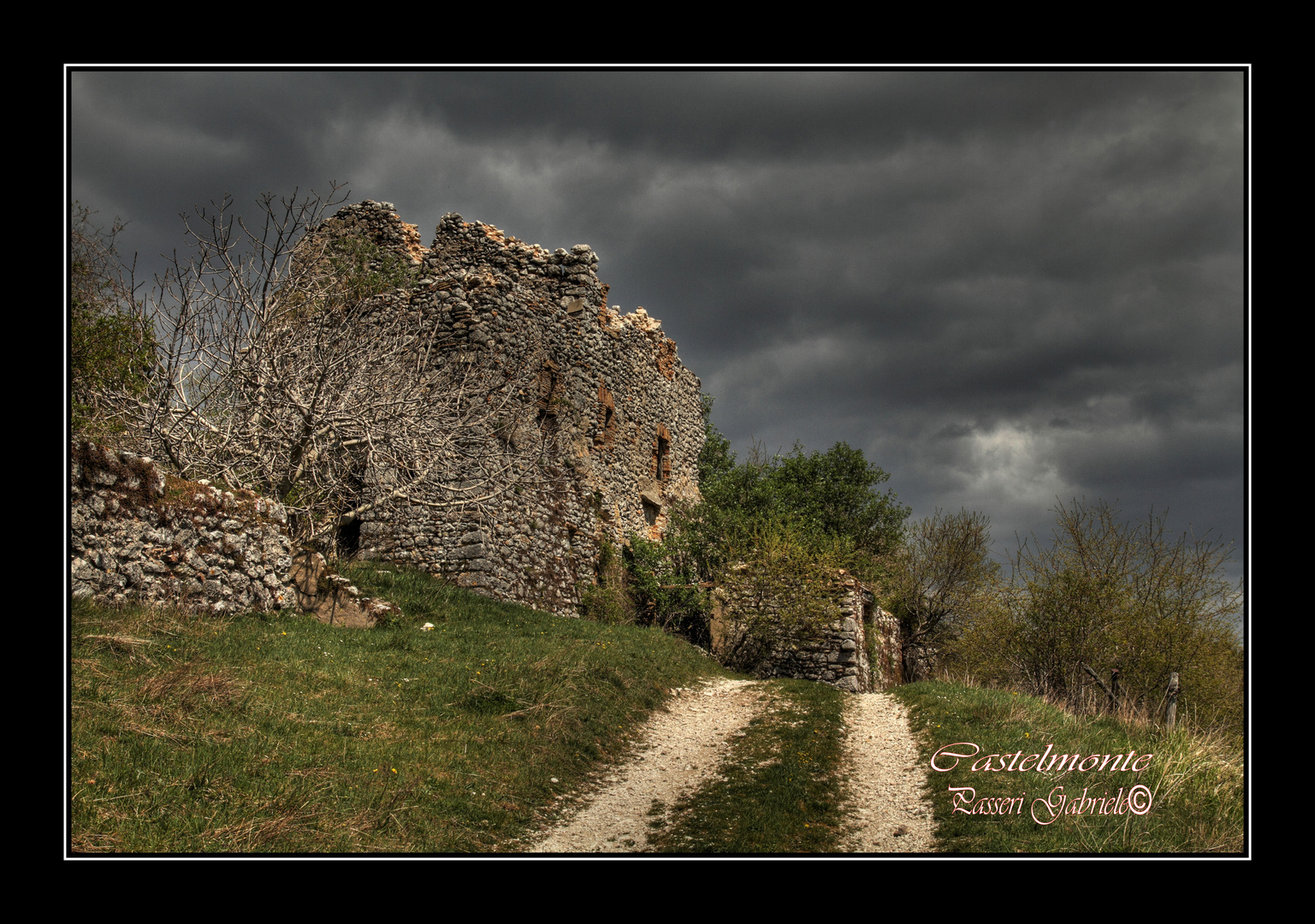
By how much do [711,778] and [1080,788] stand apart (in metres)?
3.74

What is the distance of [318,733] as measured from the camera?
6.49 metres

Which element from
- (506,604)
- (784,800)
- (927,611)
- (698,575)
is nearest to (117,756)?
(784,800)

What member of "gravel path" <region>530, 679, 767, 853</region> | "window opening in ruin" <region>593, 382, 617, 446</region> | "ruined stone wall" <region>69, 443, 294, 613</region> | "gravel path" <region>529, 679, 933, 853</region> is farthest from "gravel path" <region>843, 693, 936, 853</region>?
"window opening in ruin" <region>593, 382, 617, 446</region>

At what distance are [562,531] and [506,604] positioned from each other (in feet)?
10.5

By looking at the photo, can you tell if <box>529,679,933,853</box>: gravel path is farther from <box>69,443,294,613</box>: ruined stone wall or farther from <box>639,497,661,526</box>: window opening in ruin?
<box>639,497,661,526</box>: window opening in ruin

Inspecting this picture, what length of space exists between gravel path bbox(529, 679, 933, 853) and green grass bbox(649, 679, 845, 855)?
0.18 meters

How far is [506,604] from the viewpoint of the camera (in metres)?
14.7

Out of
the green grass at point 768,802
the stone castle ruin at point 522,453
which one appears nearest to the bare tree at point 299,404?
the stone castle ruin at point 522,453

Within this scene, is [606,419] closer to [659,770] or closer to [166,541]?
[166,541]

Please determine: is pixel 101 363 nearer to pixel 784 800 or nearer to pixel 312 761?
pixel 312 761

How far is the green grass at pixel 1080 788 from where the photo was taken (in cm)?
565

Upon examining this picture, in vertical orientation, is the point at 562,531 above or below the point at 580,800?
above

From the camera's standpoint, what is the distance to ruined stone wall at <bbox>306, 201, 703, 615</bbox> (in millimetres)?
15352
